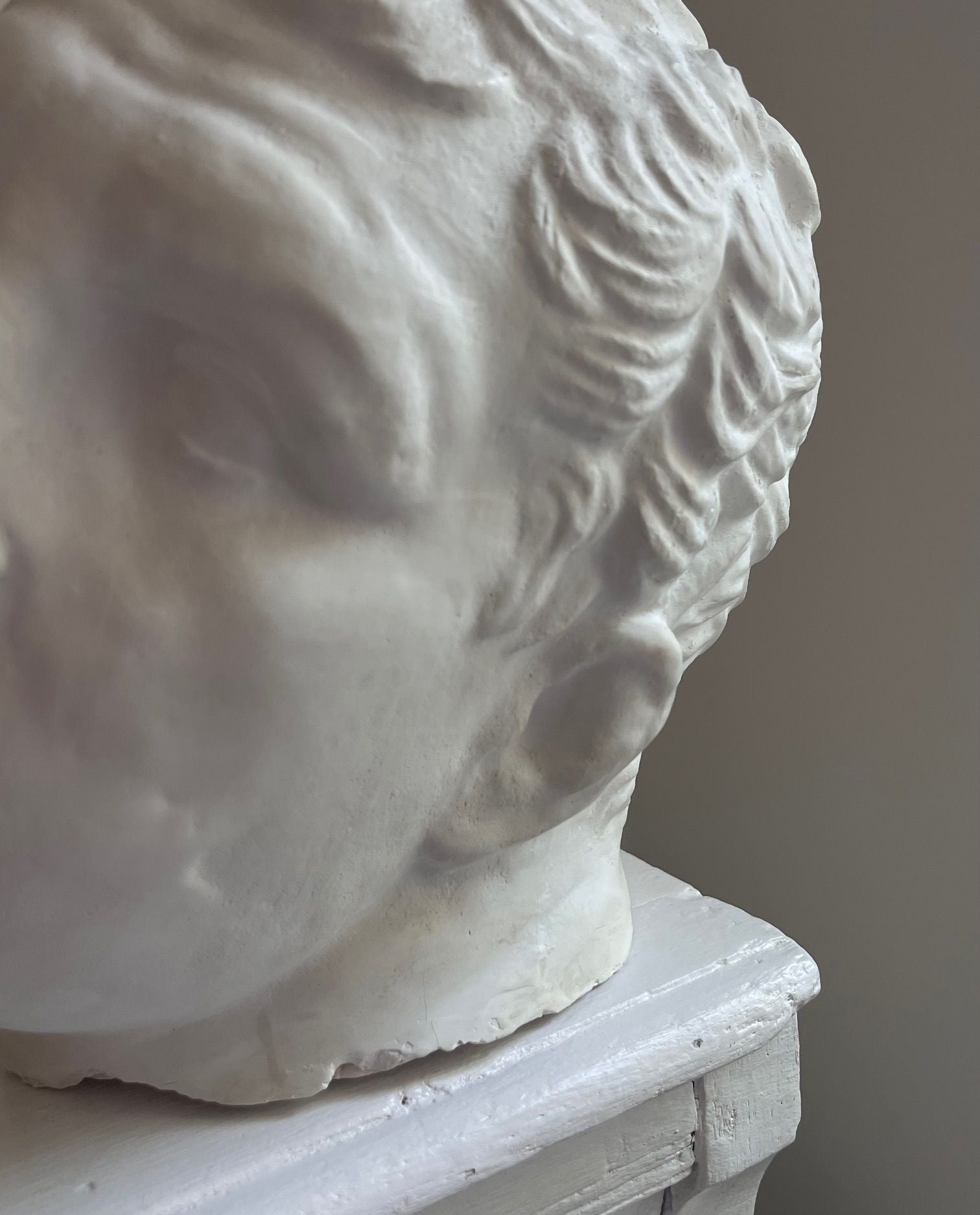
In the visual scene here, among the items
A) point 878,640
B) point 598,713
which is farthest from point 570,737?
point 878,640

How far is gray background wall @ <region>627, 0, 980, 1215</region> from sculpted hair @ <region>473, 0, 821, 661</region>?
2.30 feet

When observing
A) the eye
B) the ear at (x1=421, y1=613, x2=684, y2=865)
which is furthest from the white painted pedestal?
the eye

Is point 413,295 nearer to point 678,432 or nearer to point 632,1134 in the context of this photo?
point 678,432

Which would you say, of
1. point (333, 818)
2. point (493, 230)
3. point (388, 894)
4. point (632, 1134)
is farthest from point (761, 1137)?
point (493, 230)

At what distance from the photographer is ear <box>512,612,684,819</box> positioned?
0.83 m

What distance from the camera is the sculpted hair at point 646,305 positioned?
0.71m

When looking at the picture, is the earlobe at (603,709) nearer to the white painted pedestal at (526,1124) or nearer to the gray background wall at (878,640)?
the white painted pedestal at (526,1124)

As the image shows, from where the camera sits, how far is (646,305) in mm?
726

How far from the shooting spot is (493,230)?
693mm

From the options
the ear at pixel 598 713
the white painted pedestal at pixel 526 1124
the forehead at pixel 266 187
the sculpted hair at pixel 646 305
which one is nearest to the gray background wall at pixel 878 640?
the white painted pedestal at pixel 526 1124

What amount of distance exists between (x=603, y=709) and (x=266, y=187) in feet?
1.36

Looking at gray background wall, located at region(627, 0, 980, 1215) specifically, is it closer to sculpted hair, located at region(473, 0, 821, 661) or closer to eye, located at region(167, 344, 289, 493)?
sculpted hair, located at region(473, 0, 821, 661)

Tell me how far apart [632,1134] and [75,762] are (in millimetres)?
584

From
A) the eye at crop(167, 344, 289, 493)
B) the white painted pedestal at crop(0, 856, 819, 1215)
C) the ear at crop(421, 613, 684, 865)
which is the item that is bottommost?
the white painted pedestal at crop(0, 856, 819, 1215)
